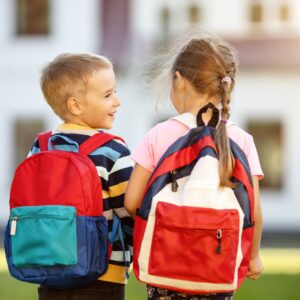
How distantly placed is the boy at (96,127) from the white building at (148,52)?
16387mm

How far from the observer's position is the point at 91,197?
424 centimetres

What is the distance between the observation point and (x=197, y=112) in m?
4.22

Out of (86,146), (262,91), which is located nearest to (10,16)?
(262,91)

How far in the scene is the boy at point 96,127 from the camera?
4.30 metres

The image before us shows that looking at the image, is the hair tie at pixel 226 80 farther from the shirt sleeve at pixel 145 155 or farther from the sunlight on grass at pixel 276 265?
the sunlight on grass at pixel 276 265

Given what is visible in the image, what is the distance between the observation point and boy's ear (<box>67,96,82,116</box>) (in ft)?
14.4

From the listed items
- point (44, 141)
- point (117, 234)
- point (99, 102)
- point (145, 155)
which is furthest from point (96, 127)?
point (117, 234)

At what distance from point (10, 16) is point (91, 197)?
18.0 m

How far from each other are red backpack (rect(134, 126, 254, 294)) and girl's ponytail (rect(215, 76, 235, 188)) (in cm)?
2

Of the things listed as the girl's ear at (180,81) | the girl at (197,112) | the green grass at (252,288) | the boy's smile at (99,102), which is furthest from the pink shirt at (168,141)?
the green grass at (252,288)

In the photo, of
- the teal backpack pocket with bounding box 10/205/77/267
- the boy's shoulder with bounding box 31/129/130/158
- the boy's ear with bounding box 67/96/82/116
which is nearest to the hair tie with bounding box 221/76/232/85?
the boy's shoulder with bounding box 31/129/130/158

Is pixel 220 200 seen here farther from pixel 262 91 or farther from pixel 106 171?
pixel 262 91

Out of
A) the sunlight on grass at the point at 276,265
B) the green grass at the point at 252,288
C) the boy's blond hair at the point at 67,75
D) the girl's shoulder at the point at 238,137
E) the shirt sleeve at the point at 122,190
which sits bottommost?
the sunlight on grass at the point at 276,265

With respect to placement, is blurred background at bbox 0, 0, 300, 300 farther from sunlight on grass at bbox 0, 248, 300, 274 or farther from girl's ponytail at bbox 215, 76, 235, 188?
girl's ponytail at bbox 215, 76, 235, 188
